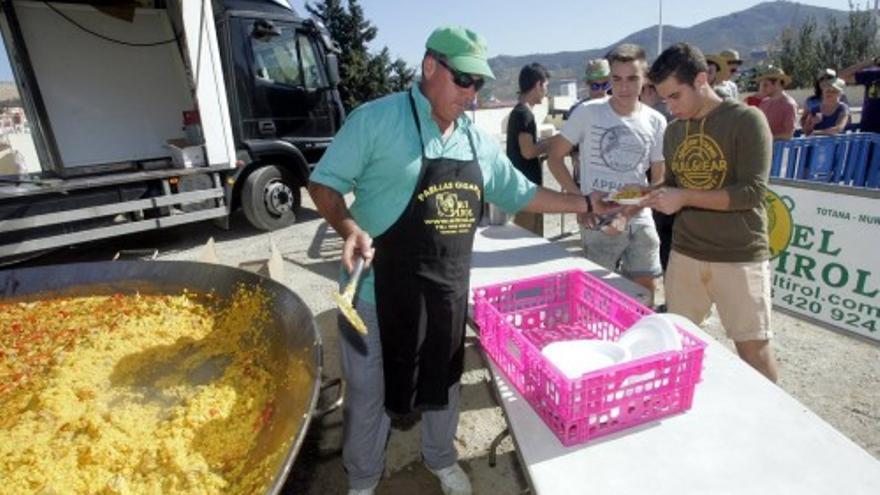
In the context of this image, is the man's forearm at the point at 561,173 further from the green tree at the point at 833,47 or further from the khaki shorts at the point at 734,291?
the green tree at the point at 833,47

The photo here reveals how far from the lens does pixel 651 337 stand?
1.70 meters

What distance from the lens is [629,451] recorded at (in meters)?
1.49

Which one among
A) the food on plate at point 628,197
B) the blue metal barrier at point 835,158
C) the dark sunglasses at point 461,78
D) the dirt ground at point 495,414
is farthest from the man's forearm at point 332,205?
the blue metal barrier at point 835,158

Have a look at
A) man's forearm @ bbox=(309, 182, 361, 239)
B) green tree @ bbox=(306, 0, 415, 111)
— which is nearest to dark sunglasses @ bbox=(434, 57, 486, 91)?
man's forearm @ bbox=(309, 182, 361, 239)

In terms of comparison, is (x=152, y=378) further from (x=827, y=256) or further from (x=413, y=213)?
(x=827, y=256)

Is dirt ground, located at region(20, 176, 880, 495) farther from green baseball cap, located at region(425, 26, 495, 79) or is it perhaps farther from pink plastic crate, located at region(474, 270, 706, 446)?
green baseball cap, located at region(425, 26, 495, 79)

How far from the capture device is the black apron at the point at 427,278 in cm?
200

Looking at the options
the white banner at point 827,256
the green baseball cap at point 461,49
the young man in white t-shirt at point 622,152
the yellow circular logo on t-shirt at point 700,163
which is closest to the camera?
the green baseball cap at point 461,49

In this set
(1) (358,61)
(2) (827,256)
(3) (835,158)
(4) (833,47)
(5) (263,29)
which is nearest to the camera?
(2) (827,256)

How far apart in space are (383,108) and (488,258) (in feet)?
5.05

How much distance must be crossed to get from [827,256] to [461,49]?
314 centimetres

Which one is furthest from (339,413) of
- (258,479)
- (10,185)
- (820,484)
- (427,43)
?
(10,185)

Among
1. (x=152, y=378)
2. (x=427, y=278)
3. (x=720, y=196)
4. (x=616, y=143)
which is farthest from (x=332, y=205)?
(x=616, y=143)

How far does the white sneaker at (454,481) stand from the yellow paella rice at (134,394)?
3.60ft
